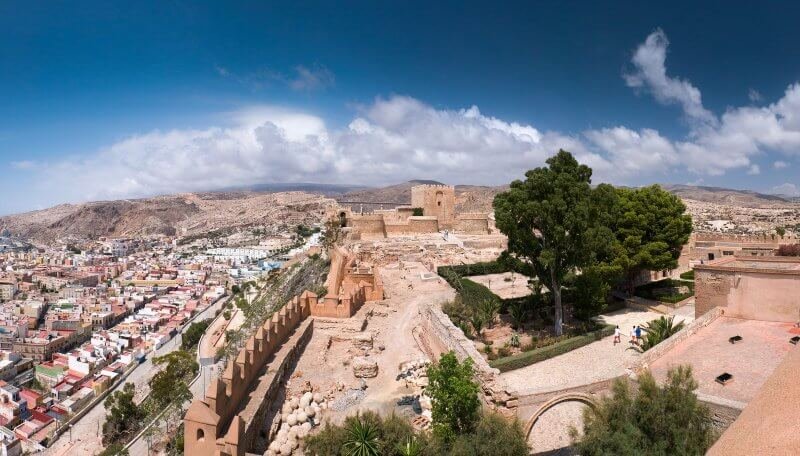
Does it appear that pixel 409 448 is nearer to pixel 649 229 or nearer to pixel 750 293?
pixel 750 293

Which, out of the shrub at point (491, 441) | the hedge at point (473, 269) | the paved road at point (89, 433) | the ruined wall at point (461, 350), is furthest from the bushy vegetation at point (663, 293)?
the paved road at point (89, 433)

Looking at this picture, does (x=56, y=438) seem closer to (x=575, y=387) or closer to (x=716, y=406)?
(x=575, y=387)

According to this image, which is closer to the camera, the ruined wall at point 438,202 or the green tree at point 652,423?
the green tree at point 652,423

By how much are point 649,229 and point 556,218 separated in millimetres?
6291

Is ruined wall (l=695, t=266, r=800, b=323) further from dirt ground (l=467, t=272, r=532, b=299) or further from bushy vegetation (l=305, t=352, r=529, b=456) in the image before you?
bushy vegetation (l=305, t=352, r=529, b=456)

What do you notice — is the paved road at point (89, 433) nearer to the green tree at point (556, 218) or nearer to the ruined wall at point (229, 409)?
the ruined wall at point (229, 409)

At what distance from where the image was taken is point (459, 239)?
3350 centimetres

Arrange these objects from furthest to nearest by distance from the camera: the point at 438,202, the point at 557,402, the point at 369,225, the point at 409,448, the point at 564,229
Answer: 1. the point at 438,202
2. the point at 369,225
3. the point at 564,229
4. the point at 557,402
5. the point at 409,448

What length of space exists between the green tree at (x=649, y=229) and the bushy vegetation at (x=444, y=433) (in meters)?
10.8

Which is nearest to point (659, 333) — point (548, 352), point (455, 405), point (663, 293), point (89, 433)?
point (548, 352)

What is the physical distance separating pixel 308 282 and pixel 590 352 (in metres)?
20.4

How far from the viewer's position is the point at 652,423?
26.1 feet

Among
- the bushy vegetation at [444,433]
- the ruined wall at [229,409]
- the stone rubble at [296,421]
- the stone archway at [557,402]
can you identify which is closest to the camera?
the bushy vegetation at [444,433]

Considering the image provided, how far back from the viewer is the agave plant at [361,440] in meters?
8.81
